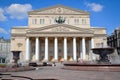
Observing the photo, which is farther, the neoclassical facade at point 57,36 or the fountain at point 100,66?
the neoclassical facade at point 57,36

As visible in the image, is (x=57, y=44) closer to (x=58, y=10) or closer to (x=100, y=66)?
(x=58, y=10)

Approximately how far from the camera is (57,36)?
6250 centimetres

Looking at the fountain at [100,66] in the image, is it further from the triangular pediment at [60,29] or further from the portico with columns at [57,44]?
the triangular pediment at [60,29]

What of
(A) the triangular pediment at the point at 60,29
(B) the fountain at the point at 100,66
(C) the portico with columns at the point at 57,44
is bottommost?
(B) the fountain at the point at 100,66

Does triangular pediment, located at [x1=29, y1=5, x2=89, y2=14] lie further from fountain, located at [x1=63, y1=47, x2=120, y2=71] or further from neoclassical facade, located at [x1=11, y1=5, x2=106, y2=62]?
fountain, located at [x1=63, y1=47, x2=120, y2=71]

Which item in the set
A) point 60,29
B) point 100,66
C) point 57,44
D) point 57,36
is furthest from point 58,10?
point 100,66

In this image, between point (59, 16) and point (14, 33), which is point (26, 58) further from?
point (59, 16)

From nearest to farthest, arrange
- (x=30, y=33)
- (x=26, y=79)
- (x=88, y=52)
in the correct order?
1. (x=26, y=79)
2. (x=30, y=33)
3. (x=88, y=52)

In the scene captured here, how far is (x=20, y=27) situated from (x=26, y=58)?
11.6m

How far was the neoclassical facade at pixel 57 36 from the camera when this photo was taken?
2459 inches

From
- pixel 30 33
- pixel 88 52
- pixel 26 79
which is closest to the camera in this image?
pixel 26 79

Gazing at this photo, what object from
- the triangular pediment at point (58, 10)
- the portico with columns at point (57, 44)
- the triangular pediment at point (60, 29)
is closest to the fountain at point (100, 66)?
the portico with columns at point (57, 44)

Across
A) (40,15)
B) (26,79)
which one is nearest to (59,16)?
(40,15)

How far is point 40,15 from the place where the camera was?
2793 inches
